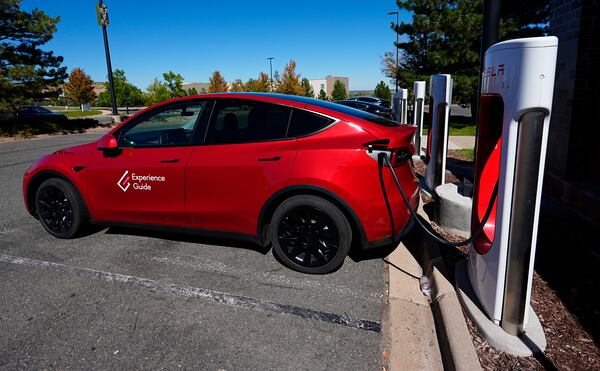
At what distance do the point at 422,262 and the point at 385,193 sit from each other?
44.2 inches

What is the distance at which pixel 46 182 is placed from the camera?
15.8 feet

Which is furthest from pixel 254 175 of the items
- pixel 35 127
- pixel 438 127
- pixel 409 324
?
pixel 35 127

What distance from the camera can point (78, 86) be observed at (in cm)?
5941

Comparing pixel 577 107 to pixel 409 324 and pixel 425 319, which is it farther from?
pixel 409 324

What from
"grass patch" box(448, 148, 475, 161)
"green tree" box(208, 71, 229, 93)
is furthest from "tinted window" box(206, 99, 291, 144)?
"green tree" box(208, 71, 229, 93)

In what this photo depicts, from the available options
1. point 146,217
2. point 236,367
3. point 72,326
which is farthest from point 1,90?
point 236,367

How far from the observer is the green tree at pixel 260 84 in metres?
49.4

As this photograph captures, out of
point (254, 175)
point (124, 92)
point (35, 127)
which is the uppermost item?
point (124, 92)

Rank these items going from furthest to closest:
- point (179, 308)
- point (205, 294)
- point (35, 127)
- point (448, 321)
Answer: point (35, 127) < point (205, 294) < point (179, 308) < point (448, 321)

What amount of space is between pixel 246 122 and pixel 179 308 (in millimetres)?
1832

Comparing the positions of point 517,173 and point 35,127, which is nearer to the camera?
point 517,173

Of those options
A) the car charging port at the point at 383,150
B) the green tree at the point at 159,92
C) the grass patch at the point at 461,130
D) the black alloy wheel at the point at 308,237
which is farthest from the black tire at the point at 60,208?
the green tree at the point at 159,92

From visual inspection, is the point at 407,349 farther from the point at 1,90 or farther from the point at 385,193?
the point at 1,90

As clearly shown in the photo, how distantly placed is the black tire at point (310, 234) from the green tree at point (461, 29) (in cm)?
1696
